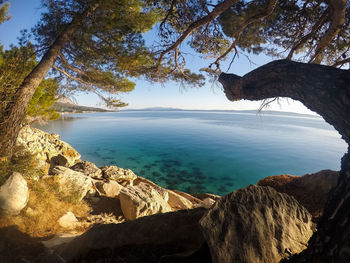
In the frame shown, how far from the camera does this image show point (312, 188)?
6.05 metres

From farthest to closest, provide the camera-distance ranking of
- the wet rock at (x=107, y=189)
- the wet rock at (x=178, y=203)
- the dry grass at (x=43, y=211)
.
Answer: the wet rock at (x=178, y=203) < the wet rock at (x=107, y=189) < the dry grass at (x=43, y=211)

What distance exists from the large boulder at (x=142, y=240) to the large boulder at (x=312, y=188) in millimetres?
5972

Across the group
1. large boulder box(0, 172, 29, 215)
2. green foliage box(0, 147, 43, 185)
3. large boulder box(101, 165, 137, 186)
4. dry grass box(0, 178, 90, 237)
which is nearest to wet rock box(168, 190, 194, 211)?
large boulder box(101, 165, 137, 186)

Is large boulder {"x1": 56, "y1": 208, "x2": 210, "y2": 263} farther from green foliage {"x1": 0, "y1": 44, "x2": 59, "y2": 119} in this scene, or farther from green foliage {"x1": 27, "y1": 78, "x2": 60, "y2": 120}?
green foliage {"x1": 27, "y1": 78, "x2": 60, "y2": 120}

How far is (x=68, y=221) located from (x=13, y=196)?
134 centimetres

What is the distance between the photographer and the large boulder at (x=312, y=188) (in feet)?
18.1

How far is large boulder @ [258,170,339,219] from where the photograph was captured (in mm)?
5506

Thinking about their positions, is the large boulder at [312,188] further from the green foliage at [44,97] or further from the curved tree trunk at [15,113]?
the green foliage at [44,97]

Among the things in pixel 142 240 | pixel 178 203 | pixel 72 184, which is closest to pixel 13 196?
pixel 72 184

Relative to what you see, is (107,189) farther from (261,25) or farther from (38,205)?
(261,25)

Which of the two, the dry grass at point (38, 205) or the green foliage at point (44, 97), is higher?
the green foliage at point (44, 97)

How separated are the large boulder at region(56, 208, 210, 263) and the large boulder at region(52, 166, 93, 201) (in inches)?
104

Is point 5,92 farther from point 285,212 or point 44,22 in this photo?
point 285,212

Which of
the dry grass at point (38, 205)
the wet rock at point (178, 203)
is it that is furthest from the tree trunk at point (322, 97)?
the wet rock at point (178, 203)
